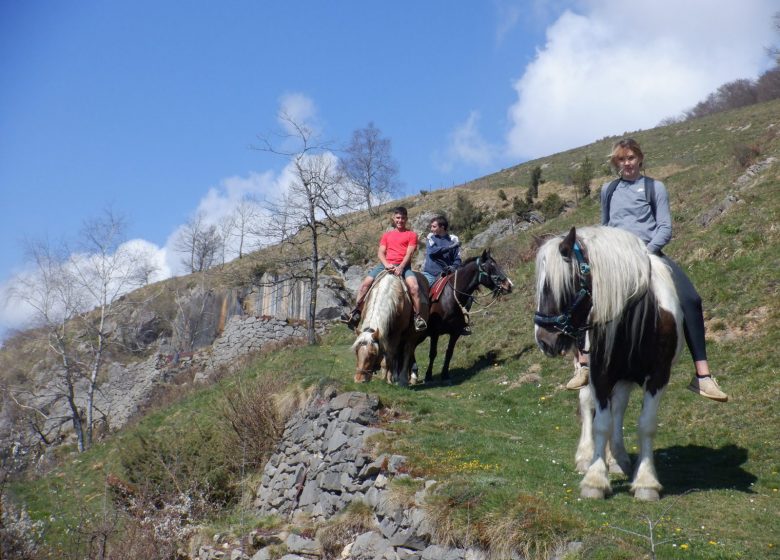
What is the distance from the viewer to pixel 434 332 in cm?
1326

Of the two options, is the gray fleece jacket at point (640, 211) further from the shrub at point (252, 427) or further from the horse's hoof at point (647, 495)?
the shrub at point (252, 427)

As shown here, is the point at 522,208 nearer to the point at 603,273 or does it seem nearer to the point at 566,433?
the point at 566,433

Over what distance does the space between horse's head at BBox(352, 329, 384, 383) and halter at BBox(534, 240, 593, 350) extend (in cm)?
550

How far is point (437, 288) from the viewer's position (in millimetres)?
13391

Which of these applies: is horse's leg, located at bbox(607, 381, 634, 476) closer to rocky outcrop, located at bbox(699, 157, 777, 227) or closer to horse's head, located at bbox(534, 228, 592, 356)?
horse's head, located at bbox(534, 228, 592, 356)

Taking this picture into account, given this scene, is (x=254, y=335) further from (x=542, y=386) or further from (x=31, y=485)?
(x=542, y=386)

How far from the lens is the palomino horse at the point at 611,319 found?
4965 millimetres

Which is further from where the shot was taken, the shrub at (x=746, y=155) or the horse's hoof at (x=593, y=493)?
the shrub at (x=746, y=155)

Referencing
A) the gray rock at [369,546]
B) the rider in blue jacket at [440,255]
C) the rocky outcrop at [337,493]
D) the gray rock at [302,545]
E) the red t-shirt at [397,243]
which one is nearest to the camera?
the rocky outcrop at [337,493]

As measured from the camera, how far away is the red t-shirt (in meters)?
11.8

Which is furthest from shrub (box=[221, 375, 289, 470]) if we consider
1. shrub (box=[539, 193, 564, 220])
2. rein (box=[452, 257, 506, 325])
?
shrub (box=[539, 193, 564, 220])

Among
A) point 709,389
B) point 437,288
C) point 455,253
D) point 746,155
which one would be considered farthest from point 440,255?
point 746,155

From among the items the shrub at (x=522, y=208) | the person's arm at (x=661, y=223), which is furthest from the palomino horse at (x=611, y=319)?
the shrub at (x=522, y=208)

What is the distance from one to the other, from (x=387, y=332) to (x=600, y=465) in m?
5.62
